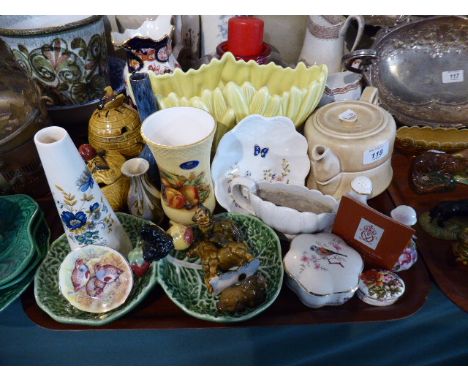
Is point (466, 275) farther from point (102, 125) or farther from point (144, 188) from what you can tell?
point (102, 125)

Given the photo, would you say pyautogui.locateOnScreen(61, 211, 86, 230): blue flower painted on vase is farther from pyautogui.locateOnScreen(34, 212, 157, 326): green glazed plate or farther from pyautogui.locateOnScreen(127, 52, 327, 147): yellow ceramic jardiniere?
pyautogui.locateOnScreen(127, 52, 327, 147): yellow ceramic jardiniere

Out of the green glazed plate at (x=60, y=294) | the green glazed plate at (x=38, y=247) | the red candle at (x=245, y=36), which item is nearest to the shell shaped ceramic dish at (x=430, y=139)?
the red candle at (x=245, y=36)

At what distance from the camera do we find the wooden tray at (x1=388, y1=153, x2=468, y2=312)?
653 millimetres

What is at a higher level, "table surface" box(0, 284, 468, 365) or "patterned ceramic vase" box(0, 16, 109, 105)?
"patterned ceramic vase" box(0, 16, 109, 105)

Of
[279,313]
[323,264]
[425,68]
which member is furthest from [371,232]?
Answer: [425,68]

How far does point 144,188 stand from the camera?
2.27 ft

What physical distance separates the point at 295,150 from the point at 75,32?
495 mm

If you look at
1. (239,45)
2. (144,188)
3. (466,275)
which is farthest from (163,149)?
(466,275)

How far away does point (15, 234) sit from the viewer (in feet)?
2.33

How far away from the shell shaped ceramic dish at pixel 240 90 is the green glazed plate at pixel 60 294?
0.31 meters

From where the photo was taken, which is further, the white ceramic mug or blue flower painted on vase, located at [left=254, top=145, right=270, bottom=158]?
the white ceramic mug

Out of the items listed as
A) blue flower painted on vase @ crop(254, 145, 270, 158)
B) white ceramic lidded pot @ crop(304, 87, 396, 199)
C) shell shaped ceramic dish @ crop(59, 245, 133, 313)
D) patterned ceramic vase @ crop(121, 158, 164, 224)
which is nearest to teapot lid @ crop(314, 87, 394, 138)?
white ceramic lidded pot @ crop(304, 87, 396, 199)

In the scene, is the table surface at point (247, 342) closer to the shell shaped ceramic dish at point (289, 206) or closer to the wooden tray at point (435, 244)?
the wooden tray at point (435, 244)

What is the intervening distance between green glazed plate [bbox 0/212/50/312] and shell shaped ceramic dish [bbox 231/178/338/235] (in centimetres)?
35
